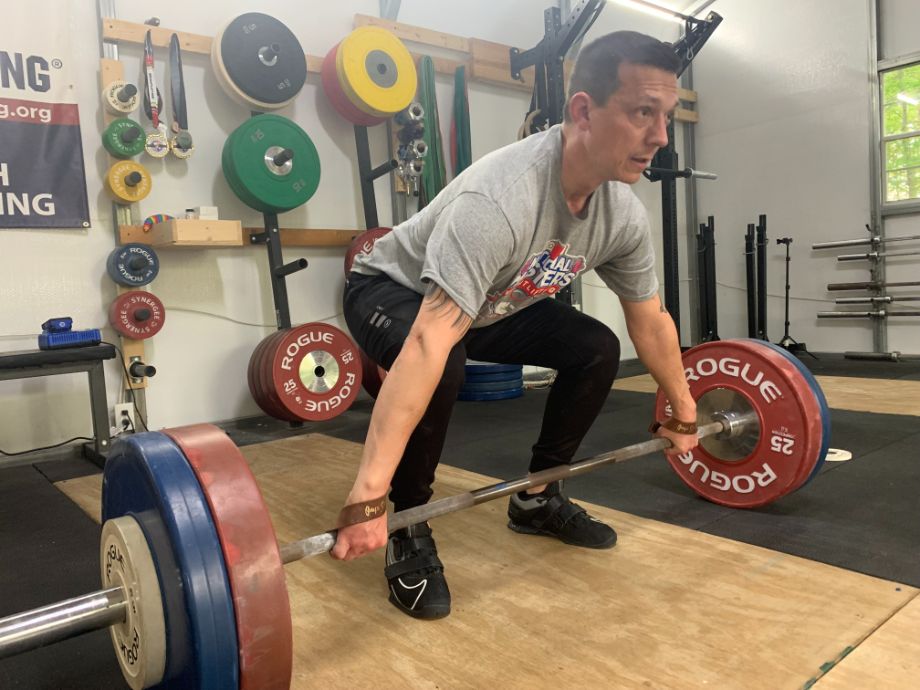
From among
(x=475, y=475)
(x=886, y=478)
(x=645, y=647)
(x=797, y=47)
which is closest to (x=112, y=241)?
(x=475, y=475)

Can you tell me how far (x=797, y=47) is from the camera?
5.06 m

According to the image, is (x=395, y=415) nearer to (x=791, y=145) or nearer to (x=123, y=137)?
(x=123, y=137)

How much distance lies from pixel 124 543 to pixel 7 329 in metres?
2.48

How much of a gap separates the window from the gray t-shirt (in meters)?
4.25

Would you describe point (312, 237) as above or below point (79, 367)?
above

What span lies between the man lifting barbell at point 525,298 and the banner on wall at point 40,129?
2.08 m

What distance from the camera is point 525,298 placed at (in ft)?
4.47

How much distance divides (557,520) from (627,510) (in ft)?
0.96

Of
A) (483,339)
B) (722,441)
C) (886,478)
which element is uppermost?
(483,339)

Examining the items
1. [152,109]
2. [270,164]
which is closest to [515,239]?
[270,164]

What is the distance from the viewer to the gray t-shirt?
3.48ft

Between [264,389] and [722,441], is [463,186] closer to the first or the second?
[722,441]

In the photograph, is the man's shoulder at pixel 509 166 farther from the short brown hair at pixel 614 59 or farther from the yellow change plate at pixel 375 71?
the yellow change plate at pixel 375 71

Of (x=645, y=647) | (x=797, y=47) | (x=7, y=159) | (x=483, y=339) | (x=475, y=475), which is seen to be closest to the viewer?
(x=645, y=647)
